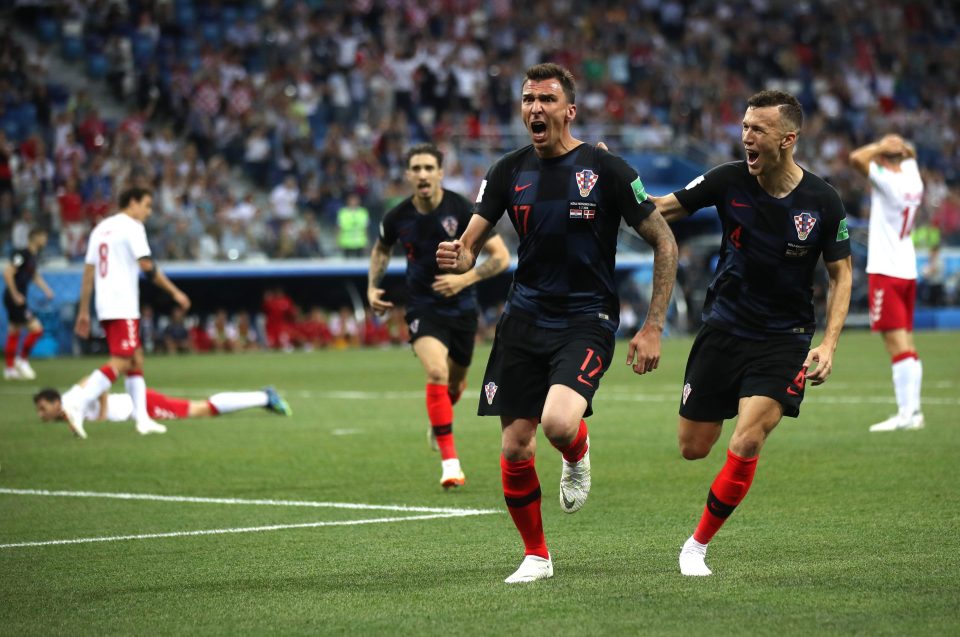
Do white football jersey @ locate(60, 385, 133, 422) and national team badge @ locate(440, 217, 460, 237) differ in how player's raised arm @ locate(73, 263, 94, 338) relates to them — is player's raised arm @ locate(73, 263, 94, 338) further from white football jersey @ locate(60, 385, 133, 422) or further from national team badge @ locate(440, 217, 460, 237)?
national team badge @ locate(440, 217, 460, 237)

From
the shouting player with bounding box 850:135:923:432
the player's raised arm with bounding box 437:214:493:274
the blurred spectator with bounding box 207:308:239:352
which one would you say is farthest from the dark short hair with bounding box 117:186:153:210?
the blurred spectator with bounding box 207:308:239:352

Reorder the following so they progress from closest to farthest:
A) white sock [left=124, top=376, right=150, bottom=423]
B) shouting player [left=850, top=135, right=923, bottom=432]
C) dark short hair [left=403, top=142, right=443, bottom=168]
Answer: dark short hair [left=403, top=142, right=443, bottom=168] < shouting player [left=850, top=135, right=923, bottom=432] < white sock [left=124, top=376, right=150, bottom=423]

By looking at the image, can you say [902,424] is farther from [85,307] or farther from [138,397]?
[85,307]

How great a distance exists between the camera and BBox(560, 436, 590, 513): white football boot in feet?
26.2

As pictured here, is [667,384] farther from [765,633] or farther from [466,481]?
[765,633]

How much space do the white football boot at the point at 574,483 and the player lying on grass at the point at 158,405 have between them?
9.08 meters

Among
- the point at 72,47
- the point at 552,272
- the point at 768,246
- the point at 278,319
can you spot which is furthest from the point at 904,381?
the point at 72,47

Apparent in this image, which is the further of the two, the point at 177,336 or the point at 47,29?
the point at 47,29

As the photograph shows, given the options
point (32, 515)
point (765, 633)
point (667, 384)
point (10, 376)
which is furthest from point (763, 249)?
point (10, 376)

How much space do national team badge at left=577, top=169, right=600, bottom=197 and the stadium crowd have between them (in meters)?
24.4

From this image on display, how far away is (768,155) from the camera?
739cm

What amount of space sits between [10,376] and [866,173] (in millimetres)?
16270

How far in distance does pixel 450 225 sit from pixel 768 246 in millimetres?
4862

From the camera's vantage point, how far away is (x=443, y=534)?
864 centimetres
